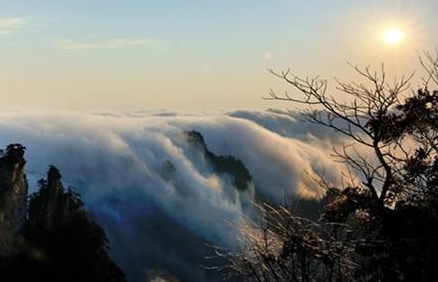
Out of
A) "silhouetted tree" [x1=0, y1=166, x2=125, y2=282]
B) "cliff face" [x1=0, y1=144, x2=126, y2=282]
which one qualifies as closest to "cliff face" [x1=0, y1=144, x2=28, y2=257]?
"cliff face" [x1=0, y1=144, x2=126, y2=282]

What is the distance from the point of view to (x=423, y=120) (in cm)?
1561

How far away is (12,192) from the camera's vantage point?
217 ft

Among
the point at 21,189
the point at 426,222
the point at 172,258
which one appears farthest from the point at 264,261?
the point at 172,258

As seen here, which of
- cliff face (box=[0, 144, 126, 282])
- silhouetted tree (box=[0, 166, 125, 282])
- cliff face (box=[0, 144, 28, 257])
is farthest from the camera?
cliff face (box=[0, 144, 28, 257])

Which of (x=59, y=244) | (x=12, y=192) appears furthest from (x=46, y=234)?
(x=12, y=192)

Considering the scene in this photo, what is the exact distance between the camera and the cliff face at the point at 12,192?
6275 cm

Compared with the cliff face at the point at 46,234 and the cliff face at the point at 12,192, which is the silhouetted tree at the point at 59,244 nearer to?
the cliff face at the point at 46,234

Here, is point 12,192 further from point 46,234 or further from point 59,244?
point 59,244

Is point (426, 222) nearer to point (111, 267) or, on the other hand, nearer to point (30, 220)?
point (111, 267)

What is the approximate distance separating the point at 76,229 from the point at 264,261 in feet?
182

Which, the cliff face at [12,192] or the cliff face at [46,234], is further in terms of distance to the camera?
the cliff face at [12,192]

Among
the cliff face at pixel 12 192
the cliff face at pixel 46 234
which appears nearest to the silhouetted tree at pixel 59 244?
the cliff face at pixel 46 234

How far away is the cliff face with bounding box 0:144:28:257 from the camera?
2470 inches

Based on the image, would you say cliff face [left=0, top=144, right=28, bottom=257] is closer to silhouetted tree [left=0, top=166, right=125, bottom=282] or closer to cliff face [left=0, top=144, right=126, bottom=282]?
cliff face [left=0, top=144, right=126, bottom=282]
